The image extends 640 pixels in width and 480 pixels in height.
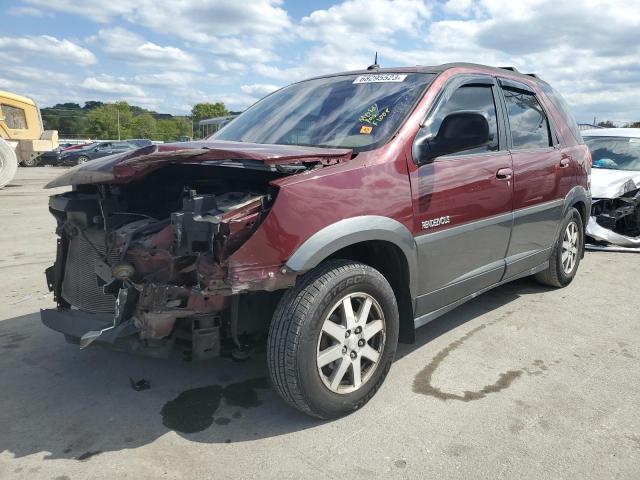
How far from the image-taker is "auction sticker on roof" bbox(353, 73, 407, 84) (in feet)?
12.1

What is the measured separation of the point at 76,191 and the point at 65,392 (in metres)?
1.23

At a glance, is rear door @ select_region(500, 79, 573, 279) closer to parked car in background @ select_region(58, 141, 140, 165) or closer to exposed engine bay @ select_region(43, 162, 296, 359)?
exposed engine bay @ select_region(43, 162, 296, 359)

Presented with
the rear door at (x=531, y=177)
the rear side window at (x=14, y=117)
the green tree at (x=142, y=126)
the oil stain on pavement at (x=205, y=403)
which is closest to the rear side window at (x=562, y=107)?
the rear door at (x=531, y=177)

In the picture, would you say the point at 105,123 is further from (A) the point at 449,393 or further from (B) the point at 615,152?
(A) the point at 449,393

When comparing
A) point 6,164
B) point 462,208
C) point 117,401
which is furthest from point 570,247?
point 6,164

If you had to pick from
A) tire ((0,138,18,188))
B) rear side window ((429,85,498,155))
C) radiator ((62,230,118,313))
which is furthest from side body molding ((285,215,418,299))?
tire ((0,138,18,188))

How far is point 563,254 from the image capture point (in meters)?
5.16

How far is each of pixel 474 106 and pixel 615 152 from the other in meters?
5.62

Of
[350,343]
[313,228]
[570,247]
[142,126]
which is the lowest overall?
[570,247]

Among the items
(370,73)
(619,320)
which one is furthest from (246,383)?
(619,320)

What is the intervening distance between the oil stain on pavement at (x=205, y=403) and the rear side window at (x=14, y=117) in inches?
764

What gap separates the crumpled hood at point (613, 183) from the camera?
7094mm

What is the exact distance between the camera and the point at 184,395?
3.11m

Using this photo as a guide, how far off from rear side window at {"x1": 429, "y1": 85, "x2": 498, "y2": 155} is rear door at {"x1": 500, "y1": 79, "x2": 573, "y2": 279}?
0.22 metres
